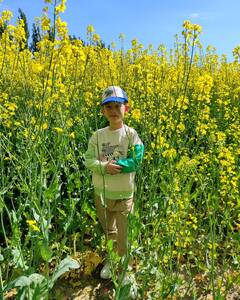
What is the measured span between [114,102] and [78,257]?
124 cm

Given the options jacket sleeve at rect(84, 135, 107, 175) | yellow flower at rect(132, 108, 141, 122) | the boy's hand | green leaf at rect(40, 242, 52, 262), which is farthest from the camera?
yellow flower at rect(132, 108, 141, 122)

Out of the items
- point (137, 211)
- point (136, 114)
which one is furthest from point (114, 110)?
point (137, 211)

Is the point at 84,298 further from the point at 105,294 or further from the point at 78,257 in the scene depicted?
the point at 78,257

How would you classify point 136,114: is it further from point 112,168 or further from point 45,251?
point 45,251

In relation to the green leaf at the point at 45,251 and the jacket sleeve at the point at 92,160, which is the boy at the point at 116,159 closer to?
the jacket sleeve at the point at 92,160

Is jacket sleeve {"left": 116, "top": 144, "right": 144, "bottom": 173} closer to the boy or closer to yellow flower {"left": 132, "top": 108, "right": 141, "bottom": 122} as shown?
the boy

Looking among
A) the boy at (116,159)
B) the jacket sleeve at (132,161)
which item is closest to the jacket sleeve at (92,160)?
the boy at (116,159)

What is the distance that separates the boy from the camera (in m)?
2.64

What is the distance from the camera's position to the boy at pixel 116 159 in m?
2.64

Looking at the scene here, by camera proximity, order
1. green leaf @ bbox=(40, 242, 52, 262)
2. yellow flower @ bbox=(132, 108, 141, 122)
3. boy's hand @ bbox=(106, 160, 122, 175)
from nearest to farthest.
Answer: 1. green leaf @ bbox=(40, 242, 52, 262)
2. boy's hand @ bbox=(106, 160, 122, 175)
3. yellow flower @ bbox=(132, 108, 141, 122)

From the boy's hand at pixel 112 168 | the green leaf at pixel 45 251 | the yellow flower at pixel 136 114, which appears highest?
the yellow flower at pixel 136 114

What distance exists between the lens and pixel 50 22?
7.02 ft

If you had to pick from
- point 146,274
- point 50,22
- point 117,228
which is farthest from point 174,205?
point 50,22

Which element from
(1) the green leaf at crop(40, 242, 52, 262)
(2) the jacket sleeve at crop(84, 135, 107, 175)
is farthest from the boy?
(1) the green leaf at crop(40, 242, 52, 262)
